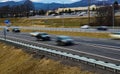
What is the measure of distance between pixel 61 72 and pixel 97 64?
3.18 metres

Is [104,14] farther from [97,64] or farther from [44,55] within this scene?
[97,64]

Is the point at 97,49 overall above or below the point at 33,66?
above

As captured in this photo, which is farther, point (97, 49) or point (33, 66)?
point (97, 49)

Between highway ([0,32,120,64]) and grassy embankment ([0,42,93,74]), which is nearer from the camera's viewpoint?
grassy embankment ([0,42,93,74])

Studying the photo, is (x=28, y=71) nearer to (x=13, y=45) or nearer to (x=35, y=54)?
(x=35, y=54)

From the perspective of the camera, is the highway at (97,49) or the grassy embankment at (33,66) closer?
the grassy embankment at (33,66)

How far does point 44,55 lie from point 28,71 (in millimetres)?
2810

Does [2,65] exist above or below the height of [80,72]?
below

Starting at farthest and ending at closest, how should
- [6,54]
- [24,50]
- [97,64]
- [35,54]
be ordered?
1. [6,54]
2. [24,50]
3. [35,54]
4. [97,64]

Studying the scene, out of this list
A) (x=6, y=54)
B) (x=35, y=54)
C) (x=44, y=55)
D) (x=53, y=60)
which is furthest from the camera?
(x=6, y=54)

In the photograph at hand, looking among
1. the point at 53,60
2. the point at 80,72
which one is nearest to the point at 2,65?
the point at 53,60

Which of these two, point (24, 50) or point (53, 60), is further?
point (24, 50)

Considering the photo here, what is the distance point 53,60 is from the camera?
26.2 meters

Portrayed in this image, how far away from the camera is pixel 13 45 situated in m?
42.1
